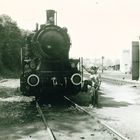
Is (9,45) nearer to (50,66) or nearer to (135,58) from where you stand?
(135,58)

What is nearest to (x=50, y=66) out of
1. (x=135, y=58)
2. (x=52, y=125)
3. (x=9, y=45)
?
(x=52, y=125)

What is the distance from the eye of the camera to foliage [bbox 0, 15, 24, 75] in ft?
167

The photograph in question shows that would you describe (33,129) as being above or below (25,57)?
below

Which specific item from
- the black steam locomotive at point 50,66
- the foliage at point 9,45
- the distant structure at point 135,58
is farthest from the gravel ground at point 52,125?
the foliage at point 9,45

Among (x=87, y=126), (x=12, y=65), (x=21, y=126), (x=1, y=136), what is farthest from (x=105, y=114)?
(x=12, y=65)

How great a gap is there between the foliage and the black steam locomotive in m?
35.2

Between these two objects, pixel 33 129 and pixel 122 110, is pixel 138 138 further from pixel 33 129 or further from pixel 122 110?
pixel 122 110

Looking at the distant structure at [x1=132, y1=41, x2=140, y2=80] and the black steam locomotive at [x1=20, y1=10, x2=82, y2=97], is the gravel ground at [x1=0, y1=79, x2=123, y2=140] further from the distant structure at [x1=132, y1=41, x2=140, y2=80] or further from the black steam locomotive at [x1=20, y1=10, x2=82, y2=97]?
the distant structure at [x1=132, y1=41, x2=140, y2=80]

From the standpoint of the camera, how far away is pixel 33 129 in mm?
8812

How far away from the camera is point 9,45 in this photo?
2090 inches

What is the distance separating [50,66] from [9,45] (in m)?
40.0

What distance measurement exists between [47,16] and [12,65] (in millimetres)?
40822

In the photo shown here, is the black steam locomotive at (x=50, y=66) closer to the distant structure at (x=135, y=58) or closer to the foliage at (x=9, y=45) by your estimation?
the distant structure at (x=135, y=58)

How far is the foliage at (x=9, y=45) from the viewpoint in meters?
50.9
